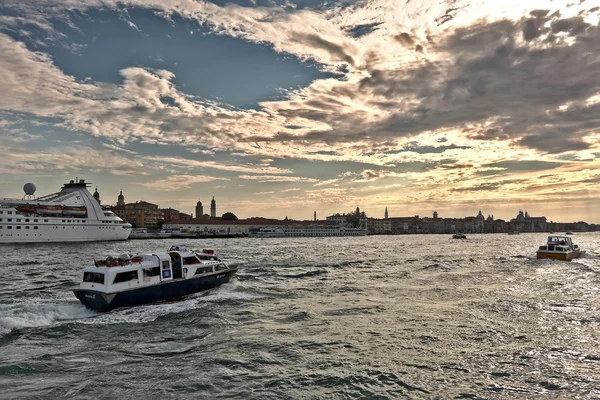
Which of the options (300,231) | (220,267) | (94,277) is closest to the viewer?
(94,277)

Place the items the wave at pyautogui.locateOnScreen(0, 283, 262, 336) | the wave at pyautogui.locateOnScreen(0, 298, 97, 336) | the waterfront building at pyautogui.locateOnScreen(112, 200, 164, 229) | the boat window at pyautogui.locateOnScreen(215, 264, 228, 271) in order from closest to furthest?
1. the wave at pyautogui.locateOnScreen(0, 298, 97, 336)
2. the wave at pyautogui.locateOnScreen(0, 283, 262, 336)
3. the boat window at pyautogui.locateOnScreen(215, 264, 228, 271)
4. the waterfront building at pyautogui.locateOnScreen(112, 200, 164, 229)

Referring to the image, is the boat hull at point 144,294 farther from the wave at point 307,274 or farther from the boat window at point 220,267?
the wave at point 307,274

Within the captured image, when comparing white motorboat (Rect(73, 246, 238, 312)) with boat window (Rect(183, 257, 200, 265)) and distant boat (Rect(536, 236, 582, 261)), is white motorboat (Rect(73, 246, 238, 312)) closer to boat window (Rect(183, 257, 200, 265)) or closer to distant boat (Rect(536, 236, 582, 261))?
boat window (Rect(183, 257, 200, 265))

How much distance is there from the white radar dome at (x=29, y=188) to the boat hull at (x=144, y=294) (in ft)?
348

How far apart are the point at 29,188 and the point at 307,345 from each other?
388ft

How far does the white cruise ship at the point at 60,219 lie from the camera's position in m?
89.9

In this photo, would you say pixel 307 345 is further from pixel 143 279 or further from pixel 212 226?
pixel 212 226

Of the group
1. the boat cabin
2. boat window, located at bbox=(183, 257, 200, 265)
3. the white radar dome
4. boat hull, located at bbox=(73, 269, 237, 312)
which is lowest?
boat hull, located at bbox=(73, 269, 237, 312)

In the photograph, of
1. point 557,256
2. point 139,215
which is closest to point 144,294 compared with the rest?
point 557,256

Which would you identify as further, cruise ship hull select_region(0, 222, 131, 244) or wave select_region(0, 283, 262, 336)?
cruise ship hull select_region(0, 222, 131, 244)

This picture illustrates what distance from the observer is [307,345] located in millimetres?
15148

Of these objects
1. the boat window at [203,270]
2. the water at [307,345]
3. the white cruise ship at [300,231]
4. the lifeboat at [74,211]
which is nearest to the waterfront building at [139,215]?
the white cruise ship at [300,231]

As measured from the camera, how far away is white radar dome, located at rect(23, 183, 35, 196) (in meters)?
109

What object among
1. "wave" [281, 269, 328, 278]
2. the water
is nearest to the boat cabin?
the water
